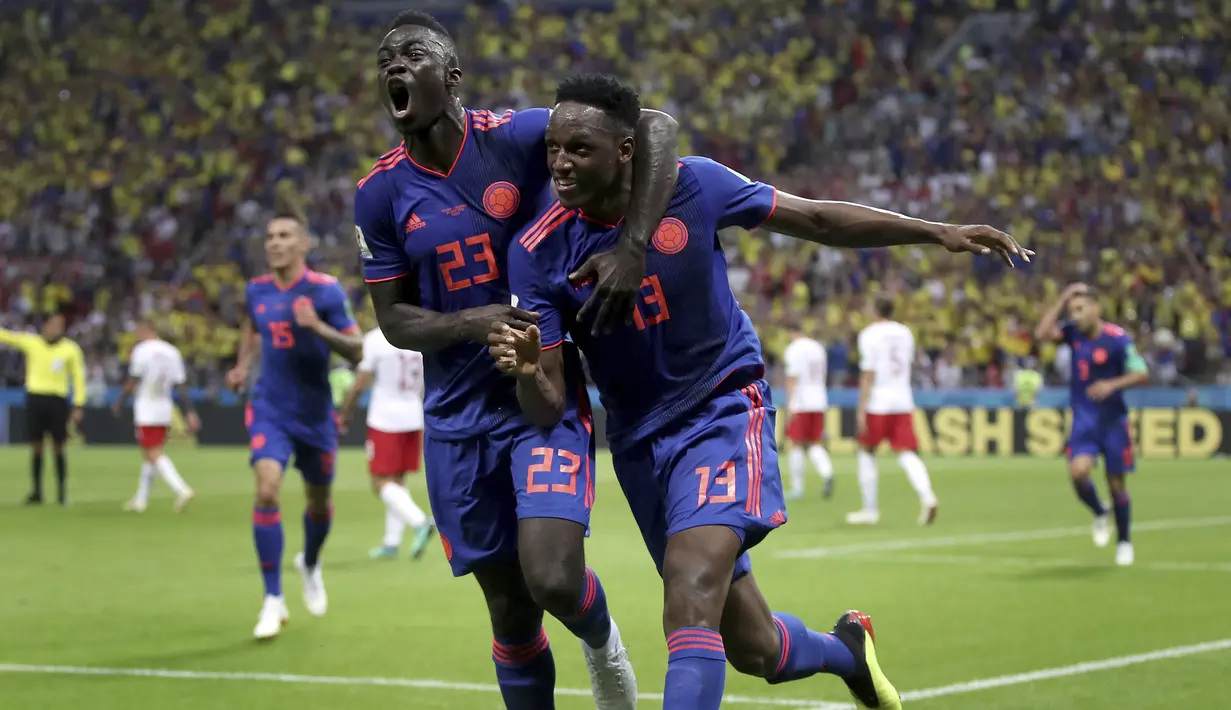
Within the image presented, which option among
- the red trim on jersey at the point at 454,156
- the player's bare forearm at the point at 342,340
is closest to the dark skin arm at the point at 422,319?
the red trim on jersey at the point at 454,156

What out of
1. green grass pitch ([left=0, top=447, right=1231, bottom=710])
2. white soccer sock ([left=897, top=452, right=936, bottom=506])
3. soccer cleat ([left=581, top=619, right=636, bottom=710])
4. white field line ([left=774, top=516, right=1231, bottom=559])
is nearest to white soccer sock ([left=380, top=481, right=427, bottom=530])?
green grass pitch ([left=0, top=447, right=1231, bottom=710])

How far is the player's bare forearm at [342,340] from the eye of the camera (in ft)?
32.6

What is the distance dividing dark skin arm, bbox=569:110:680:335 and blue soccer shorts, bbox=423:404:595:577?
528 mm

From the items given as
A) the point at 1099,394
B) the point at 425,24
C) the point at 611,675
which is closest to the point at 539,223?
the point at 425,24

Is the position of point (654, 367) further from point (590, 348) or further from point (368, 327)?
point (368, 327)

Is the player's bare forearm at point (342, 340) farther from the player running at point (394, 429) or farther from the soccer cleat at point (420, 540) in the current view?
the player running at point (394, 429)

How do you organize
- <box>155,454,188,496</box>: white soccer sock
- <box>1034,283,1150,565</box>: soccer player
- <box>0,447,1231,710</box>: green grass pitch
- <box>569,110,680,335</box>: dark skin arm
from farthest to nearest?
1. <box>155,454,188,496</box>: white soccer sock
2. <box>1034,283,1150,565</box>: soccer player
3. <box>0,447,1231,710</box>: green grass pitch
4. <box>569,110,680,335</box>: dark skin arm

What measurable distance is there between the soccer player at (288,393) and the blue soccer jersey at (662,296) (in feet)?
15.1

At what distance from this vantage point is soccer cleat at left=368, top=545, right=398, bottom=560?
15414 mm

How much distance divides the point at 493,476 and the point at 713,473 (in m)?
0.98

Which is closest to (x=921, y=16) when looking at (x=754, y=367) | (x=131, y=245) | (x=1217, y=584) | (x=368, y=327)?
(x=368, y=327)

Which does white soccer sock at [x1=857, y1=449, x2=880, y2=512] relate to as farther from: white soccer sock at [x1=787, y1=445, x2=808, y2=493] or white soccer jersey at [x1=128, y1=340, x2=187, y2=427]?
white soccer jersey at [x1=128, y1=340, x2=187, y2=427]

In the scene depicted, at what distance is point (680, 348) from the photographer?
5668 millimetres

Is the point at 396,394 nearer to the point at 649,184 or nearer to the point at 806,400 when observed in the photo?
the point at 806,400
